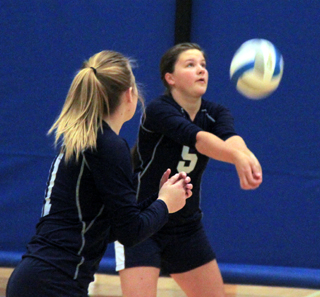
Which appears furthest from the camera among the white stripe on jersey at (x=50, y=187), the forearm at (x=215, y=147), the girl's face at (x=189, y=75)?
the girl's face at (x=189, y=75)

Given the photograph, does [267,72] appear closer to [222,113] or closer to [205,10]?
[222,113]

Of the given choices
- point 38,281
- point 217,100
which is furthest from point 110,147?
point 217,100

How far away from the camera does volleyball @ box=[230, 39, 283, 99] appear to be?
249cm

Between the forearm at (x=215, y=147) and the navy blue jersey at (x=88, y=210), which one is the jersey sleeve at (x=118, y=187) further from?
the forearm at (x=215, y=147)

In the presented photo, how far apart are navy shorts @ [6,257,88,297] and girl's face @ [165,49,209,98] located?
50.9 inches

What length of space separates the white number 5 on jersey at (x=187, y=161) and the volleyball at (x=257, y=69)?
449 millimetres

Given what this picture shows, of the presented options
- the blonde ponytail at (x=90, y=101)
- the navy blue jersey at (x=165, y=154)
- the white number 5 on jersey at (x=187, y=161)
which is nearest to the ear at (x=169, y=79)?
the navy blue jersey at (x=165, y=154)

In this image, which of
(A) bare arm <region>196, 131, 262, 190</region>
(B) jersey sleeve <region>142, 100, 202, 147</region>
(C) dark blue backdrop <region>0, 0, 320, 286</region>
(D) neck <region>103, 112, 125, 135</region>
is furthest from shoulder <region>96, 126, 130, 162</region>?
(C) dark blue backdrop <region>0, 0, 320, 286</region>

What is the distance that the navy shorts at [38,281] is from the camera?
144 cm

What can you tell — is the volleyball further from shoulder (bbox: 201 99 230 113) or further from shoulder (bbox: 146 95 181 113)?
shoulder (bbox: 146 95 181 113)

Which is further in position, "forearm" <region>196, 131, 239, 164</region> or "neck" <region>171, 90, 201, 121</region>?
"neck" <region>171, 90, 201, 121</region>

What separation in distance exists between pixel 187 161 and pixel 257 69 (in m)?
0.57

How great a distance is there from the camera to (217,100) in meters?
3.62

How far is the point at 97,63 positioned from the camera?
5.41ft
